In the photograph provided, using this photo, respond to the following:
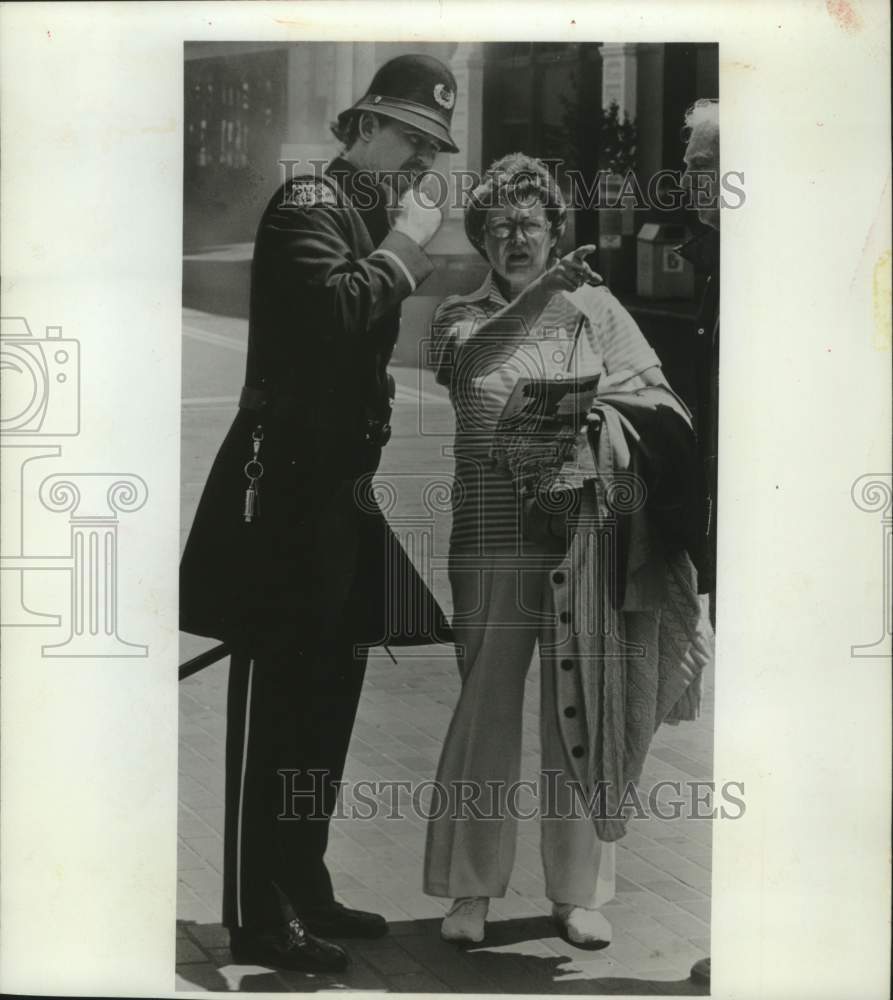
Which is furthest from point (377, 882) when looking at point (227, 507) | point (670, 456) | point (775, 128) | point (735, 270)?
point (775, 128)

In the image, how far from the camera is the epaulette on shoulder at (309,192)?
4.25 metres

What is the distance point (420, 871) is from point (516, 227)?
186 cm

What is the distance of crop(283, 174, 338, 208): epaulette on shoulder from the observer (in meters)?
4.25

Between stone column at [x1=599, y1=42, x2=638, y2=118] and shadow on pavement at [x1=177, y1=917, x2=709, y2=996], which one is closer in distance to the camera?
stone column at [x1=599, y1=42, x2=638, y2=118]

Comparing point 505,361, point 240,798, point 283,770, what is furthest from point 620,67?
point 240,798

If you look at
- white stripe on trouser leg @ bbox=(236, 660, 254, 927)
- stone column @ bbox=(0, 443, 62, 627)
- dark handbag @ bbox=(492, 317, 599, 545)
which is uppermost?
dark handbag @ bbox=(492, 317, 599, 545)

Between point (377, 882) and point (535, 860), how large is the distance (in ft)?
1.50

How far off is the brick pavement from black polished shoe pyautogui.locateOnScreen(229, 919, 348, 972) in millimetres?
30

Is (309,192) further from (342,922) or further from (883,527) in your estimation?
A: (342,922)

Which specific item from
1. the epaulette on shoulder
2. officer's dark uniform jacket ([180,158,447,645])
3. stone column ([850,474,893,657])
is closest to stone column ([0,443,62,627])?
officer's dark uniform jacket ([180,158,447,645])

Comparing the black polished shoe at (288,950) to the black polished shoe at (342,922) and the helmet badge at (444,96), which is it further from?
the helmet badge at (444,96)

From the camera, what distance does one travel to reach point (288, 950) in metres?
4.41

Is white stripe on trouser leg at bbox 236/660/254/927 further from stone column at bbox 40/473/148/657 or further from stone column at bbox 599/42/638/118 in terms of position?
stone column at bbox 599/42/638/118

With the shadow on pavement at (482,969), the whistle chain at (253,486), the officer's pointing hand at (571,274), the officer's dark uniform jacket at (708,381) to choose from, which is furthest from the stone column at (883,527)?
the whistle chain at (253,486)
